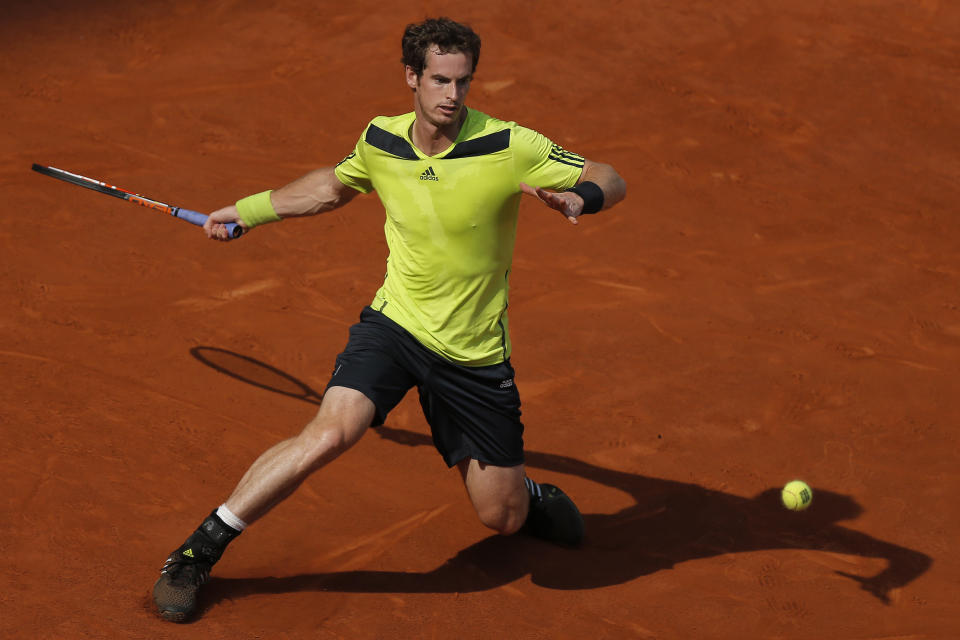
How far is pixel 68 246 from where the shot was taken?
841cm

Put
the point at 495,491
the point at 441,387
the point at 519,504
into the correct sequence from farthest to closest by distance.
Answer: the point at 519,504, the point at 495,491, the point at 441,387

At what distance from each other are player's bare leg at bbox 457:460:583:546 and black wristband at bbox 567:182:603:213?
1.39 metres

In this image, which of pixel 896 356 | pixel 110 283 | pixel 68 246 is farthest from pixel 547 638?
pixel 68 246

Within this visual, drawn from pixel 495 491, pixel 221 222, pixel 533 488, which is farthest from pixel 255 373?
pixel 495 491

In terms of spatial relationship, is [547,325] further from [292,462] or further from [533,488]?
[292,462]

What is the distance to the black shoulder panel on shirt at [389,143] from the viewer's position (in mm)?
5340

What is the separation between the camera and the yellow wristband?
5734mm

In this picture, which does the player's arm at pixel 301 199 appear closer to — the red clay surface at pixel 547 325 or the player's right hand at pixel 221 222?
the player's right hand at pixel 221 222

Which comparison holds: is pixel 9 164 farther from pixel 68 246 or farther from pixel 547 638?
pixel 547 638

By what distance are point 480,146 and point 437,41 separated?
1.62ft

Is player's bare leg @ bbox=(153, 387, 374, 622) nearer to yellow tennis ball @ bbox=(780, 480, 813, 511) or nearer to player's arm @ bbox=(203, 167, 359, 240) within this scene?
player's arm @ bbox=(203, 167, 359, 240)

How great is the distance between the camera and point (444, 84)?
5.14 metres

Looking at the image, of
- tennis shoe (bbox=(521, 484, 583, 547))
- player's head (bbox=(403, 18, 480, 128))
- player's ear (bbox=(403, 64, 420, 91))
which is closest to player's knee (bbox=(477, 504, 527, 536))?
tennis shoe (bbox=(521, 484, 583, 547))

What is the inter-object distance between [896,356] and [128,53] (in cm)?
740
